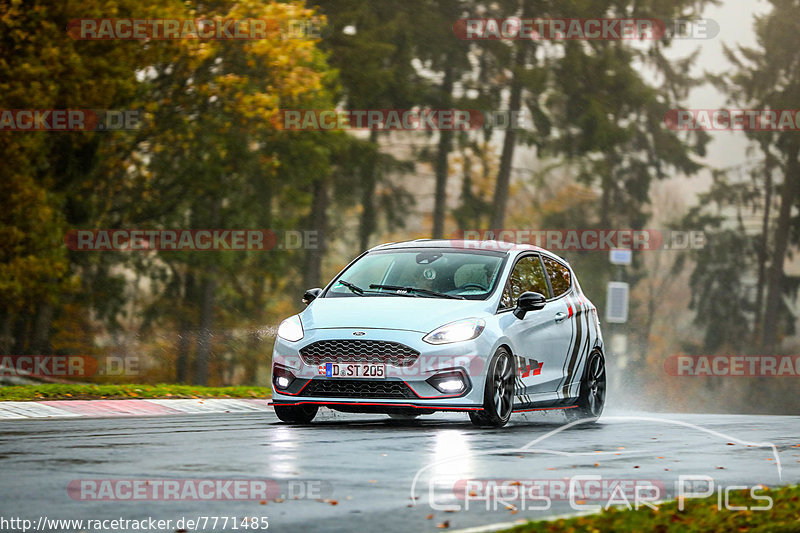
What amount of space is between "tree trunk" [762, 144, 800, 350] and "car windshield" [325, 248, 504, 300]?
41.3 meters

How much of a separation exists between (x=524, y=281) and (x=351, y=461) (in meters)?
5.30

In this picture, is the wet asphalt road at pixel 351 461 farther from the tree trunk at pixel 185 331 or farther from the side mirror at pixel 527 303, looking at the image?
the tree trunk at pixel 185 331

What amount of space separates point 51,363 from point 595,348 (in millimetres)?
23267

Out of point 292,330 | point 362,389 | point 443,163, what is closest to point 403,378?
point 362,389

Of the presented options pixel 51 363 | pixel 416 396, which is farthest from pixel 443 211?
pixel 416 396

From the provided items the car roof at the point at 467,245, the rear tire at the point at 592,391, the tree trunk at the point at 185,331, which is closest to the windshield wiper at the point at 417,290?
the car roof at the point at 467,245

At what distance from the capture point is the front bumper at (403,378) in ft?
40.2

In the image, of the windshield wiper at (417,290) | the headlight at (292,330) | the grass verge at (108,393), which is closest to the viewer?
the headlight at (292,330)

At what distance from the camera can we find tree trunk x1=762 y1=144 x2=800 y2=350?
173 ft

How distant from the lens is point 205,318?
43156mm

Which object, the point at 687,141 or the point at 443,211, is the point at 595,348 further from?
the point at 687,141

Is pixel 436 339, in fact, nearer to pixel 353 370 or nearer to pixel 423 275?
pixel 353 370

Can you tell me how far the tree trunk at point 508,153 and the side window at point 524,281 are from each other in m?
30.1

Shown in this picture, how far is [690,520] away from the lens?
22.6 feet
